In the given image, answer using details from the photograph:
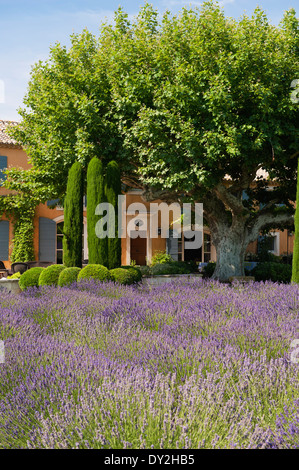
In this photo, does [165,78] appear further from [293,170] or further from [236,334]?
[236,334]

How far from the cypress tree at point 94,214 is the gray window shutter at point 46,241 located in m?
8.95

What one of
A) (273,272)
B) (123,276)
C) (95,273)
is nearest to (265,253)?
(273,272)

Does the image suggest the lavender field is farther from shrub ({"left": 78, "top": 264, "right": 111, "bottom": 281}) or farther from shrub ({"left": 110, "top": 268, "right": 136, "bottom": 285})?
shrub ({"left": 110, "top": 268, "right": 136, "bottom": 285})

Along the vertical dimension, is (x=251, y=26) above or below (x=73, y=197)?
above

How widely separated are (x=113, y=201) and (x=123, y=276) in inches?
90.3

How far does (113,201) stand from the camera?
36.4 feet

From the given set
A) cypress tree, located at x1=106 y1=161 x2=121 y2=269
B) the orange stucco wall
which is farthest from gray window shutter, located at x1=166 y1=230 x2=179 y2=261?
cypress tree, located at x1=106 y1=161 x2=121 y2=269

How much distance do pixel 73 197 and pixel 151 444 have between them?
987 centimetres

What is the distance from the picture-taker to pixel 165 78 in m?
12.0

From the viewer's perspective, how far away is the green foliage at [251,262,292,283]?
47.6ft

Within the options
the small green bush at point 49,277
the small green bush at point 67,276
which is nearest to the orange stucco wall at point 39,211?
the small green bush at point 49,277

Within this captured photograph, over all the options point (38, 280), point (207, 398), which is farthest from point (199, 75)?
point (207, 398)

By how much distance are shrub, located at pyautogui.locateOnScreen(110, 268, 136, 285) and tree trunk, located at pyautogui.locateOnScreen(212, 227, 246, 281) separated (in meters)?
4.95


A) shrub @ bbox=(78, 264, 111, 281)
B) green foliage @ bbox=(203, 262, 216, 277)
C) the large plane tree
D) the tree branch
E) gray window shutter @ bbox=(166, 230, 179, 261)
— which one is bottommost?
green foliage @ bbox=(203, 262, 216, 277)
